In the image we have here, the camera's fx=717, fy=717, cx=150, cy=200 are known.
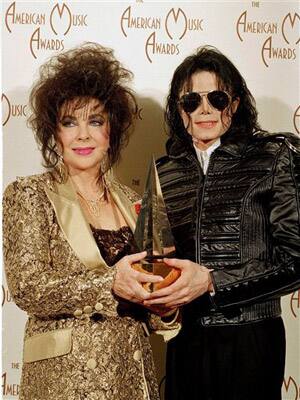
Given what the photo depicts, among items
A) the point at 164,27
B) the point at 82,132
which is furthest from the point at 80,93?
the point at 164,27

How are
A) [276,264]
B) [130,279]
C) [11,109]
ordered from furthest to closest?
[11,109]
[276,264]
[130,279]

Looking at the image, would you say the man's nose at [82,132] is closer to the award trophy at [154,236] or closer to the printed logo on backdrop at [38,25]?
the award trophy at [154,236]

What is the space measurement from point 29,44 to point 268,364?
0.83 m

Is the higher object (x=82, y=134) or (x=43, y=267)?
(x=82, y=134)

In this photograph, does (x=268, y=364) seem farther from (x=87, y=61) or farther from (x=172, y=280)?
(x=87, y=61)

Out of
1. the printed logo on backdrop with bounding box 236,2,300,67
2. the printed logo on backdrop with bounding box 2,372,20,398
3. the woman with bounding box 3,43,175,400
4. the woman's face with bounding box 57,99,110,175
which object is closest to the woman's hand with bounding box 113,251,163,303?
the woman with bounding box 3,43,175,400

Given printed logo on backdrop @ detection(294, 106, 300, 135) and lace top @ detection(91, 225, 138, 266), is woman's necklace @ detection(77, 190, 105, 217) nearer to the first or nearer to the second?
lace top @ detection(91, 225, 138, 266)

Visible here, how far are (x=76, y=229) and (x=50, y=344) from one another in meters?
0.21

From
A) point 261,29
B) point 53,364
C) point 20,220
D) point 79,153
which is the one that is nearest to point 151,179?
point 79,153

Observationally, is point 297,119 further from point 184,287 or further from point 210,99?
point 184,287

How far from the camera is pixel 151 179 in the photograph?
1.33 metres

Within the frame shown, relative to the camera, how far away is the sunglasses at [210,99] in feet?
4.64

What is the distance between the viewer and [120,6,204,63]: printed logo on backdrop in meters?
1.57

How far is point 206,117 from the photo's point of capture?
56.0 inches
